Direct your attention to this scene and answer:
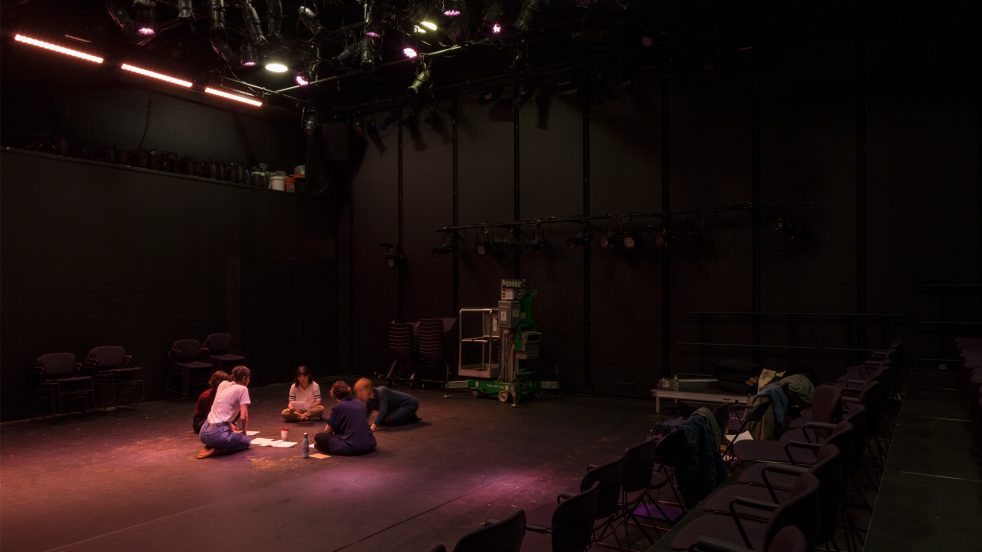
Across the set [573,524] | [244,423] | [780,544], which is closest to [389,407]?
[244,423]

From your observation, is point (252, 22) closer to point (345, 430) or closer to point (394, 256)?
point (345, 430)

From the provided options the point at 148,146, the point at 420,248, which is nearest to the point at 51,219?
the point at 148,146

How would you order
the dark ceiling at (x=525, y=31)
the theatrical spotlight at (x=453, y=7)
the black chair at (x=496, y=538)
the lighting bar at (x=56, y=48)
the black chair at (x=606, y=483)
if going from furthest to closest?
the lighting bar at (x=56, y=48) → the dark ceiling at (x=525, y=31) → the theatrical spotlight at (x=453, y=7) → the black chair at (x=606, y=483) → the black chair at (x=496, y=538)

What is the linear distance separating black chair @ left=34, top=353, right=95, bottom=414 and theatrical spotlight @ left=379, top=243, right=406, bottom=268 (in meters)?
5.36

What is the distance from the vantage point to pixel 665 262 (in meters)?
10.1

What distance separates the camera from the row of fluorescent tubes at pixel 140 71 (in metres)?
9.26

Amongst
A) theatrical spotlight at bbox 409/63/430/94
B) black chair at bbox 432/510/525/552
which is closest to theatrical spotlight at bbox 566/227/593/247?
theatrical spotlight at bbox 409/63/430/94

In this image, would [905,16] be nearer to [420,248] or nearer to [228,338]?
[420,248]

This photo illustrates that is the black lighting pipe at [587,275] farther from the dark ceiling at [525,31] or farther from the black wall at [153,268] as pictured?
the black wall at [153,268]

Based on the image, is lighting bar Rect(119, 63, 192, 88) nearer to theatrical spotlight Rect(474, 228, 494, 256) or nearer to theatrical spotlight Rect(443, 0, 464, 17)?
theatrical spotlight Rect(443, 0, 464, 17)

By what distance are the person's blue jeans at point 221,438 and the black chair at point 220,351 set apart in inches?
155

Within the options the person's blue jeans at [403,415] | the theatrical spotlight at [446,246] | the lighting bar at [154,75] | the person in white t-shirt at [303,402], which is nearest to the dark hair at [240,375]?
the person in white t-shirt at [303,402]

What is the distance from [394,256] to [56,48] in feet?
20.4

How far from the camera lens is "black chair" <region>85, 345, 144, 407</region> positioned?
9.50 metres
